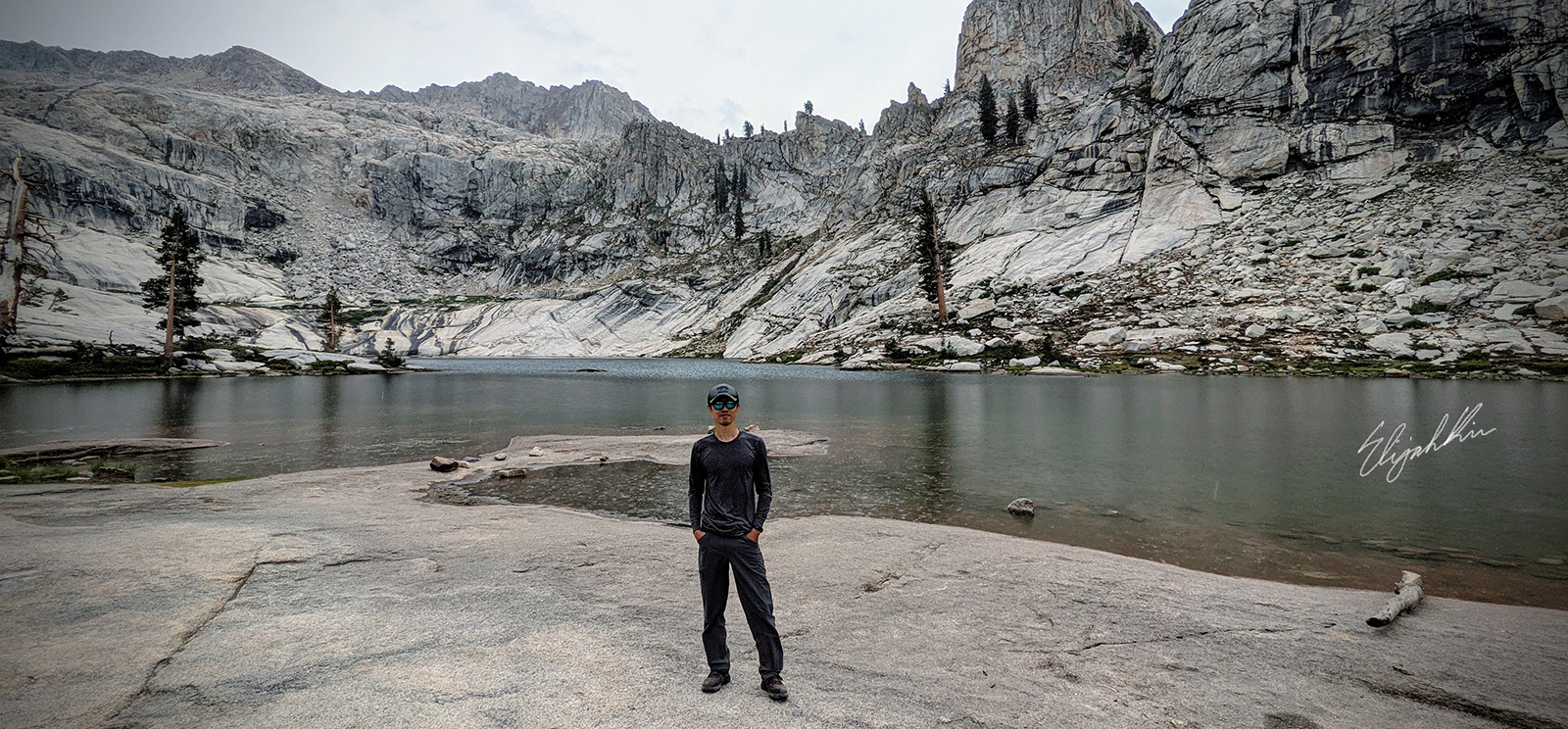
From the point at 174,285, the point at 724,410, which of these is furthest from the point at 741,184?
the point at 724,410

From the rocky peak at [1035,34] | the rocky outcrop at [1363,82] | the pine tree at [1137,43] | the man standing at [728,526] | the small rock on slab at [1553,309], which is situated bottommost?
the man standing at [728,526]

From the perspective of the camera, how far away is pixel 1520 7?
6159cm

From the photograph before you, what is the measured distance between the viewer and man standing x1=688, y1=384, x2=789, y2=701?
522 cm

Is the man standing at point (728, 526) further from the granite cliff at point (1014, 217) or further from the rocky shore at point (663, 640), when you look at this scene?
the granite cliff at point (1014, 217)

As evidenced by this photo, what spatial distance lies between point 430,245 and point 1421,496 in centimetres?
21251

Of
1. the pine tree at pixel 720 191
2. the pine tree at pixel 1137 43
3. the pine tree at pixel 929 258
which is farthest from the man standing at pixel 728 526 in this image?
the pine tree at pixel 720 191

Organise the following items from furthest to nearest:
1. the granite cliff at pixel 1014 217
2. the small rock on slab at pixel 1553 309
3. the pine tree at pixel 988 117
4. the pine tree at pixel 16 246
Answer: the pine tree at pixel 988 117 → the granite cliff at pixel 1014 217 → the pine tree at pixel 16 246 → the small rock on slab at pixel 1553 309

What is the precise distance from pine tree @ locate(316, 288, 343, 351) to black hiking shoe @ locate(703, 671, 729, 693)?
136 metres

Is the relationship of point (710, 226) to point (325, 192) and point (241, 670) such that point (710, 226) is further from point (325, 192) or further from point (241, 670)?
point (241, 670)

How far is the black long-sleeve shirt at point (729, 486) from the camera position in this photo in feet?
18.3

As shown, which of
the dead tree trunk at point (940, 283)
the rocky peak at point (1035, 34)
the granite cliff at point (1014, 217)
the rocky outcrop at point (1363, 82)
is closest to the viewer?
the granite cliff at point (1014, 217)

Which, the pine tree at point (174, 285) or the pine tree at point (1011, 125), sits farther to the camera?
the pine tree at point (1011, 125)

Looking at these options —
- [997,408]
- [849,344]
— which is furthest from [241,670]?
[849,344]

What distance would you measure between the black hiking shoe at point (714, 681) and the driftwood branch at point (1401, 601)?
699 centimetres
